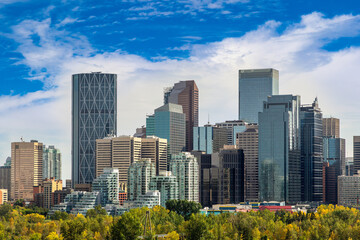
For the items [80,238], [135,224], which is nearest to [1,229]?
[80,238]

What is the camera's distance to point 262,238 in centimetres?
19600

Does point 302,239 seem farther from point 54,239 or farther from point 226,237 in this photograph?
point 54,239

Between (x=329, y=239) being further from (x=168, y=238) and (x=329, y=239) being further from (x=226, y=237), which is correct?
(x=168, y=238)

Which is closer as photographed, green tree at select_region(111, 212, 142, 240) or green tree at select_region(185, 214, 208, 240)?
green tree at select_region(111, 212, 142, 240)

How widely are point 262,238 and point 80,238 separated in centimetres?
4600

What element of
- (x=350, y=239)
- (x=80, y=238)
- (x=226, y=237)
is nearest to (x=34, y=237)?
(x=80, y=238)

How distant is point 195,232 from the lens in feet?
639

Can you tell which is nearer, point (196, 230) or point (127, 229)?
point (127, 229)

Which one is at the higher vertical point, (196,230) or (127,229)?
(127,229)

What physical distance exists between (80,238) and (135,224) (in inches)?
672

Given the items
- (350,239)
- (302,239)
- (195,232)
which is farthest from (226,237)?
(350,239)

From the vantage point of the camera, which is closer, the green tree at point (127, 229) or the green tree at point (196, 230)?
the green tree at point (127, 229)

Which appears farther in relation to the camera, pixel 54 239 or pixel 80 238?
pixel 80 238

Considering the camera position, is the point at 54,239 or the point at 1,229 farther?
the point at 1,229
